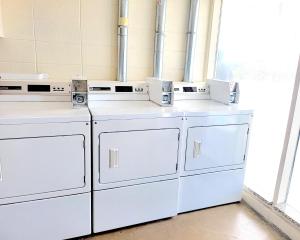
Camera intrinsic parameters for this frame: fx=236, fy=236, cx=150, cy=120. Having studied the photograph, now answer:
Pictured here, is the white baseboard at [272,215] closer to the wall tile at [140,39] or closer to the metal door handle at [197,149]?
the metal door handle at [197,149]

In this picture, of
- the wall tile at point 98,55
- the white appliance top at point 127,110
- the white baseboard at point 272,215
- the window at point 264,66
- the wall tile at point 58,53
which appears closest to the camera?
the white appliance top at point 127,110

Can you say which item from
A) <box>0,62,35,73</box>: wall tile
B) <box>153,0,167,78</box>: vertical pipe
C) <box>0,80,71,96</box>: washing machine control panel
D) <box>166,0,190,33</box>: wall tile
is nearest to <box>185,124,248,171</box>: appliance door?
<box>153,0,167,78</box>: vertical pipe

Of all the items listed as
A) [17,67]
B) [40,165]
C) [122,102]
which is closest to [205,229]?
[122,102]

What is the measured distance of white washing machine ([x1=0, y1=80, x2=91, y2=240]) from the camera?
1542 millimetres

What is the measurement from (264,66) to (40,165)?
87.2 inches

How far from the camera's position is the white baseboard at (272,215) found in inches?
75.4

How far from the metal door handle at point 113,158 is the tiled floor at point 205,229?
0.62 metres

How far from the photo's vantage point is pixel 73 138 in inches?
65.1

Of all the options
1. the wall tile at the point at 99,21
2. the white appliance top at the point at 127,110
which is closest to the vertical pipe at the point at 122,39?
the wall tile at the point at 99,21

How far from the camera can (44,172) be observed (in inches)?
64.3

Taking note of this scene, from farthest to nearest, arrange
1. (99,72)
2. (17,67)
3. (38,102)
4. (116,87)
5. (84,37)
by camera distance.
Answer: (99,72)
(84,37)
(17,67)
(116,87)
(38,102)

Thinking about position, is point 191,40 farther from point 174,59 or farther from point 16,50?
point 16,50

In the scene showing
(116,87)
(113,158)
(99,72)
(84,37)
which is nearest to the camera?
(113,158)

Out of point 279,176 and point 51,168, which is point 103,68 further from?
point 279,176
